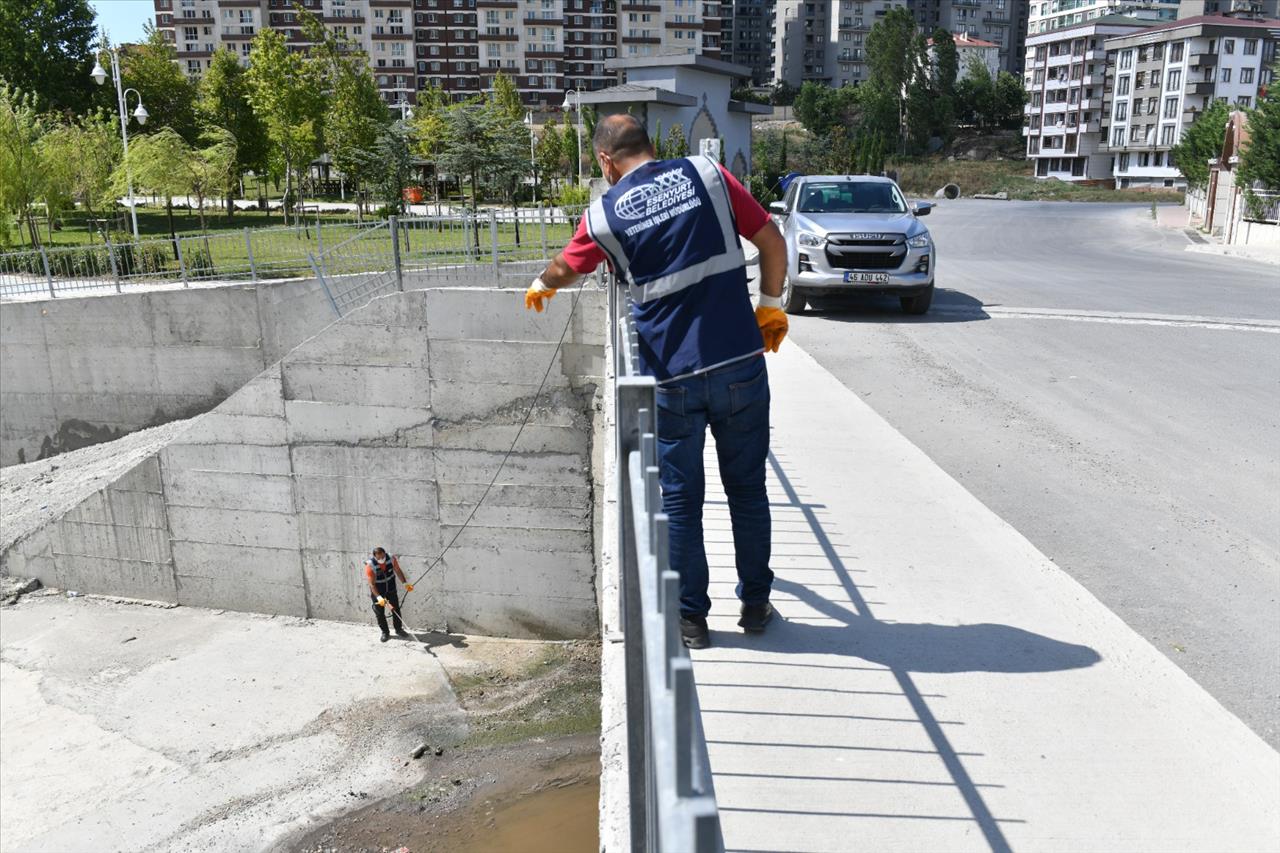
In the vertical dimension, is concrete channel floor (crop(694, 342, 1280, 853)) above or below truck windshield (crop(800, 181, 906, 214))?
below

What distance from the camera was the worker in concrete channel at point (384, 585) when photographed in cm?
1415

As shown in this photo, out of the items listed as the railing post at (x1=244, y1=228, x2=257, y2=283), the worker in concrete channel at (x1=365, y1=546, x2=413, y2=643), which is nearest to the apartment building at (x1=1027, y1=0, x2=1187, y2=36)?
the railing post at (x1=244, y1=228, x2=257, y2=283)

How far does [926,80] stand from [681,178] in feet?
344

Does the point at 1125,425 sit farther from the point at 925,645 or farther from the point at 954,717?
the point at 954,717

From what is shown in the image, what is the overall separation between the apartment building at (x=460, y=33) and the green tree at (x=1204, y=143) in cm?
5673

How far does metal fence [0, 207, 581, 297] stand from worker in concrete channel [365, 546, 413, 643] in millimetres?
6859

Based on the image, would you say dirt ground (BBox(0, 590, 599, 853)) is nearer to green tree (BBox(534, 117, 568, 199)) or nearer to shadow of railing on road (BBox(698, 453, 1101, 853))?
shadow of railing on road (BBox(698, 453, 1101, 853))

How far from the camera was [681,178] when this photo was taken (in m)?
3.77

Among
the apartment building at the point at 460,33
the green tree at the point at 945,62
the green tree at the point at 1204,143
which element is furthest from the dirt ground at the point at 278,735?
the green tree at the point at 945,62

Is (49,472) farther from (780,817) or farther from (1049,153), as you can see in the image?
(1049,153)

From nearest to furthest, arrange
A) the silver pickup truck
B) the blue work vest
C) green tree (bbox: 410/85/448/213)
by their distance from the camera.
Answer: the blue work vest < the silver pickup truck < green tree (bbox: 410/85/448/213)

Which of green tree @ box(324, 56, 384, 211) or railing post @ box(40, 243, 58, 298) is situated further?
green tree @ box(324, 56, 384, 211)

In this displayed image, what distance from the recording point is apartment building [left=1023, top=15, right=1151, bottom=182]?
87875 mm

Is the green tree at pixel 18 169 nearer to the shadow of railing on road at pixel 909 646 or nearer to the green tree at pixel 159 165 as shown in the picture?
the green tree at pixel 159 165
